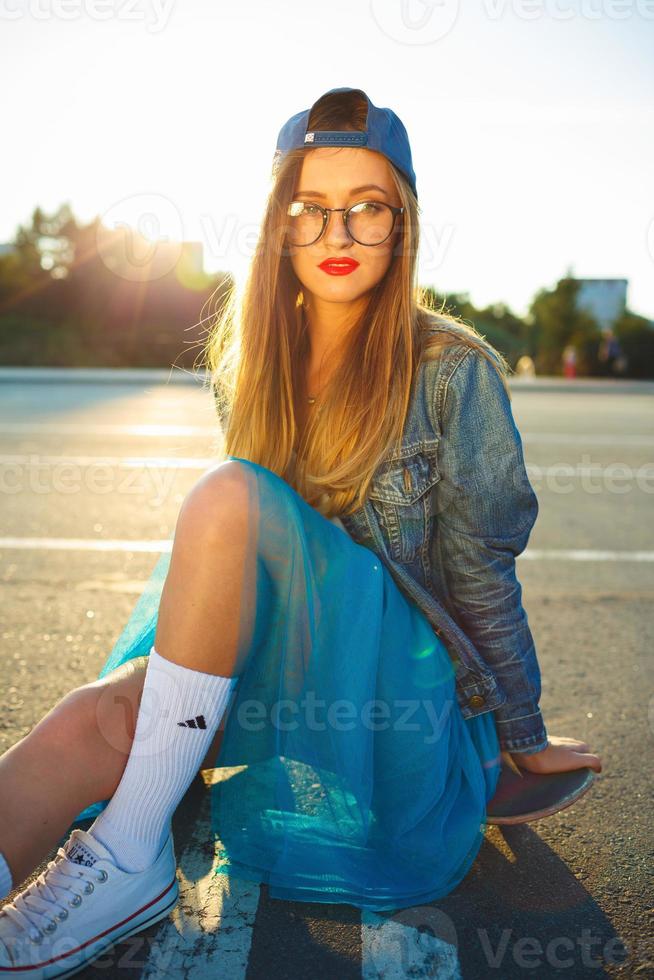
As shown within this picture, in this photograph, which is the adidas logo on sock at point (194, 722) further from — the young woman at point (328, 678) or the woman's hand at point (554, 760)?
the woman's hand at point (554, 760)

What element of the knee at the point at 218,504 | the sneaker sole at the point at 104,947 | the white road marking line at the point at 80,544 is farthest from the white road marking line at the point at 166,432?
the sneaker sole at the point at 104,947

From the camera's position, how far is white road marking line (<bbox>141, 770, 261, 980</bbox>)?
1.51 m

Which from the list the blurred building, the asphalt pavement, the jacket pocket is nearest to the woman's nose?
the jacket pocket

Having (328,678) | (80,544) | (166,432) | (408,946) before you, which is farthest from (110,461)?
(408,946)

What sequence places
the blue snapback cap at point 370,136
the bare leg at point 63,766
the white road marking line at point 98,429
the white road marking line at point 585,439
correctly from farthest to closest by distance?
the white road marking line at point 585,439 → the white road marking line at point 98,429 → the blue snapback cap at point 370,136 → the bare leg at point 63,766

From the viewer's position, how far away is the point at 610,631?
127 inches

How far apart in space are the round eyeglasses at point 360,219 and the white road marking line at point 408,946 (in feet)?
5.09

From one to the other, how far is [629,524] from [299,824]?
3832mm

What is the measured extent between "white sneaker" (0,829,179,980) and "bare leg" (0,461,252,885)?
0.06 metres

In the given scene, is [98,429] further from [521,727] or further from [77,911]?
[77,911]

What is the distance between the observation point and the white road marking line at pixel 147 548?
4.20 m

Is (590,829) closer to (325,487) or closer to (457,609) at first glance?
(457,609)

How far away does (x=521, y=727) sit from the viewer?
193 centimetres

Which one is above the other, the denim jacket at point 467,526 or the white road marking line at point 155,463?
the denim jacket at point 467,526
